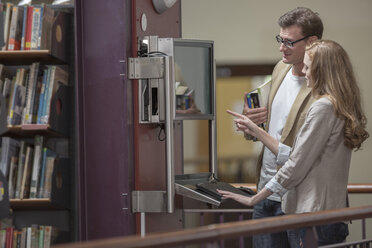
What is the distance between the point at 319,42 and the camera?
2.55 metres

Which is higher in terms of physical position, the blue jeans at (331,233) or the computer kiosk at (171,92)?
the computer kiosk at (171,92)

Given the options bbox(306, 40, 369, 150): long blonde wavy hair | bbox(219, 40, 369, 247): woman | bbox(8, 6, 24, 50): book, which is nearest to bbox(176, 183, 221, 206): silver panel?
bbox(219, 40, 369, 247): woman

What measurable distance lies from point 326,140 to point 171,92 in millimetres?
728

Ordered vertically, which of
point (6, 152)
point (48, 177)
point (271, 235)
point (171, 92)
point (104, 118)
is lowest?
point (271, 235)

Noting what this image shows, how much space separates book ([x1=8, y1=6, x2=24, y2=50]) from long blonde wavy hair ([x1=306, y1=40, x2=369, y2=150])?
3.99 ft

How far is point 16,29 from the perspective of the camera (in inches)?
115

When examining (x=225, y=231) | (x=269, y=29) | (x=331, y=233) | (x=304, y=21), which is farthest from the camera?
(x=269, y=29)

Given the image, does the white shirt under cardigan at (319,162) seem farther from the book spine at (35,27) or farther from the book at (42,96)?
the book spine at (35,27)

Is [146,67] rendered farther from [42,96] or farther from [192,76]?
[42,96]

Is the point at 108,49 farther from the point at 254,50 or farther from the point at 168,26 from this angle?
the point at 254,50

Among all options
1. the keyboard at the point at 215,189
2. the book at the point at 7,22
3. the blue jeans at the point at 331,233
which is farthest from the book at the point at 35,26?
the blue jeans at the point at 331,233

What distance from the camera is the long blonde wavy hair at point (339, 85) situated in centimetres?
243

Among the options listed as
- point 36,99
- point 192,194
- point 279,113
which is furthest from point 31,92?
point 279,113

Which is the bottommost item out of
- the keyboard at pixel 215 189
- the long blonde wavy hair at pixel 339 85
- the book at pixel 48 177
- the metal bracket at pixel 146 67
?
the keyboard at pixel 215 189
